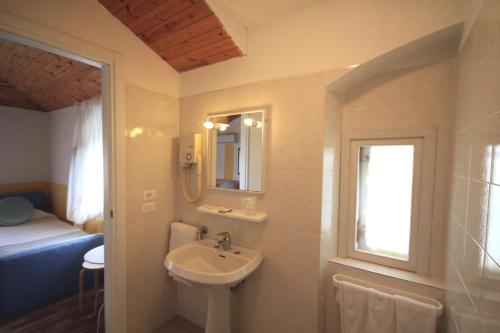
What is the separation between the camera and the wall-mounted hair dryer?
6.07 ft

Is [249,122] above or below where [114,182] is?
above

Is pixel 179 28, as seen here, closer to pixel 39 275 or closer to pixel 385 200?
pixel 385 200

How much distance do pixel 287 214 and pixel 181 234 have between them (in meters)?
0.97

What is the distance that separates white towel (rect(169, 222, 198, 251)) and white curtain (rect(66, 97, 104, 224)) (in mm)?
1686

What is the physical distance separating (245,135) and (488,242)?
1.36 metres

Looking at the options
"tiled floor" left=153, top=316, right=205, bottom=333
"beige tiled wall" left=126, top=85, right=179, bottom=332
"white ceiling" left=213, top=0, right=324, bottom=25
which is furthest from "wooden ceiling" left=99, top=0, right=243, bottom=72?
"tiled floor" left=153, top=316, right=205, bottom=333

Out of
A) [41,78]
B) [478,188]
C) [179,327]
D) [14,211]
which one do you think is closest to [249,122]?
[478,188]

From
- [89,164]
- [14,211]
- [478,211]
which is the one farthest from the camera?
[14,211]

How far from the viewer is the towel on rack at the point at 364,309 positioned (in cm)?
117

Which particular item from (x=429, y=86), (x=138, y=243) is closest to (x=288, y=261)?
(x=138, y=243)

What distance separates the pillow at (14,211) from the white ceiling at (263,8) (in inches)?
160

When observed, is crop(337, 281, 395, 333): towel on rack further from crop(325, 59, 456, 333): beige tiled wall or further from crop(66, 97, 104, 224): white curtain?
crop(66, 97, 104, 224): white curtain

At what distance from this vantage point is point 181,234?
189cm

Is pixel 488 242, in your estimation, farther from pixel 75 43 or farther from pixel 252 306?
pixel 75 43
